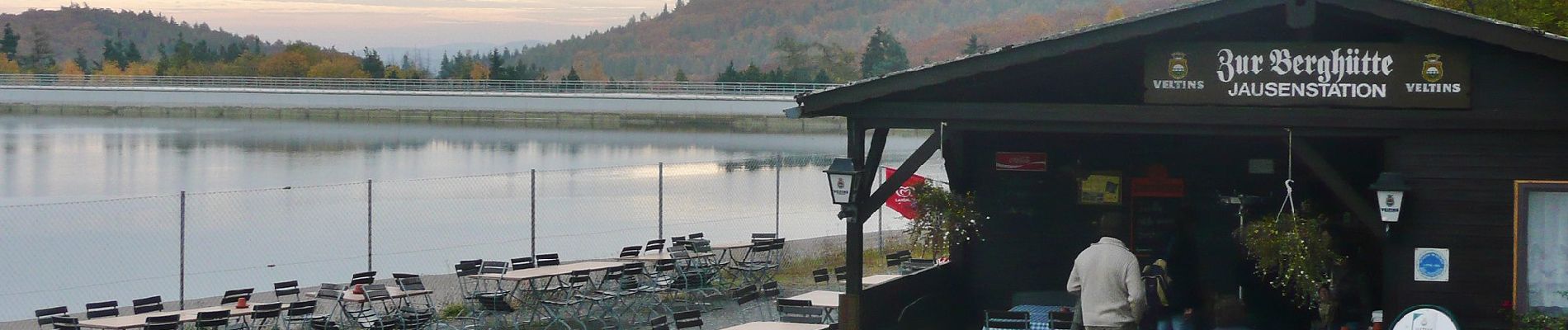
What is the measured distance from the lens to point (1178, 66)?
964 cm

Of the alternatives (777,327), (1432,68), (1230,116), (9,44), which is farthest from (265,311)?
(9,44)

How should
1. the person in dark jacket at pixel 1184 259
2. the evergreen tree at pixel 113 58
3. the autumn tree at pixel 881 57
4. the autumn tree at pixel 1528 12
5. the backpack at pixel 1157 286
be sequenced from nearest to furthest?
1. the backpack at pixel 1157 286
2. the person in dark jacket at pixel 1184 259
3. the autumn tree at pixel 1528 12
4. the autumn tree at pixel 881 57
5. the evergreen tree at pixel 113 58

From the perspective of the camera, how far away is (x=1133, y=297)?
29.2 feet

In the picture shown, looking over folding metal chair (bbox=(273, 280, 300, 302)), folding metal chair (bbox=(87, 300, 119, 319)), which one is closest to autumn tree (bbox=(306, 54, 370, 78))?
folding metal chair (bbox=(273, 280, 300, 302))

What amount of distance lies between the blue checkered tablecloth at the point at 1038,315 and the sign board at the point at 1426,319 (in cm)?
218

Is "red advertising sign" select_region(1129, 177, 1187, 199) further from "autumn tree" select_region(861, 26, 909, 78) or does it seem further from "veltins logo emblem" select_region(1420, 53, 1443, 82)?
"autumn tree" select_region(861, 26, 909, 78)

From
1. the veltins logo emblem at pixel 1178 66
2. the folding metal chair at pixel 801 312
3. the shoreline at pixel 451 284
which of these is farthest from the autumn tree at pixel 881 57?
the veltins logo emblem at pixel 1178 66

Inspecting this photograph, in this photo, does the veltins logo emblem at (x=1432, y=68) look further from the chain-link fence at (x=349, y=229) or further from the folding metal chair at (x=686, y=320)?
the chain-link fence at (x=349, y=229)

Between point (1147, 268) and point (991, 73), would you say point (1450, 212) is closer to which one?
point (1147, 268)

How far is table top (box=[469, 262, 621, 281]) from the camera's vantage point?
13.4m

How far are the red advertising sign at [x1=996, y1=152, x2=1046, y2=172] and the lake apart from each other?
21.0 inches

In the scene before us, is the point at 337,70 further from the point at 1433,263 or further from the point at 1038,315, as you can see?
the point at 1433,263

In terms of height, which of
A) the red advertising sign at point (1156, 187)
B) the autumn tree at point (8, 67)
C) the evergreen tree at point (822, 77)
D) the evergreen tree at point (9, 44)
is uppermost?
the evergreen tree at point (9, 44)

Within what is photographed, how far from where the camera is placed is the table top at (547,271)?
13375 mm
